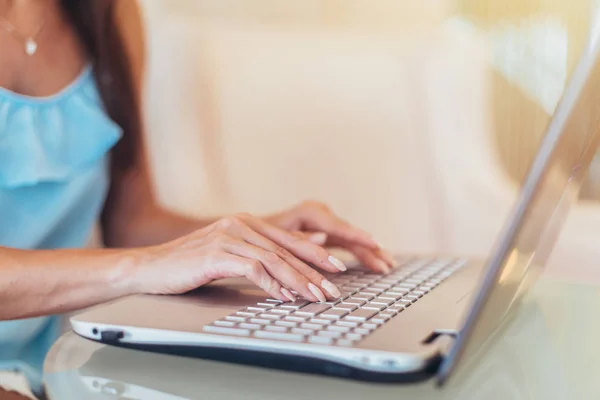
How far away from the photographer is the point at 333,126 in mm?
1352

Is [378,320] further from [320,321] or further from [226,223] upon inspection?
[226,223]

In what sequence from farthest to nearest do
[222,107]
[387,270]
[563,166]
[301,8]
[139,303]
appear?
[301,8] → [222,107] → [387,270] → [139,303] → [563,166]

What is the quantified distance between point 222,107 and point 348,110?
0.79 ft

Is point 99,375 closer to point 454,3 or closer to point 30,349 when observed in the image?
point 30,349

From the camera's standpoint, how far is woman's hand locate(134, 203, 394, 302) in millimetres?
638

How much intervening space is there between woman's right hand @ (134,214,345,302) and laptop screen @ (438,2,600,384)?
0.17 meters

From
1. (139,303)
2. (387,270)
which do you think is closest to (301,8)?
(387,270)

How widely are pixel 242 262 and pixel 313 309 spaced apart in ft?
0.30

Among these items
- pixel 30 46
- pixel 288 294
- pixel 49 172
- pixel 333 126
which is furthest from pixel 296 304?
pixel 333 126

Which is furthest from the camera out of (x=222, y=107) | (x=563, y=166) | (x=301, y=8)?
(x=301, y=8)

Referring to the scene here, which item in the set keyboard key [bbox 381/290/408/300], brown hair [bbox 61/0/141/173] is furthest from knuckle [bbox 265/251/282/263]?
brown hair [bbox 61/0/141/173]

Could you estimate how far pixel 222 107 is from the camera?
4.33 feet

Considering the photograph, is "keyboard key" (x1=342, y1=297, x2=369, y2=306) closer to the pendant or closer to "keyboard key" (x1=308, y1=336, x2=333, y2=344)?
"keyboard key" (x1=308, y1=336, x2=333, y2=344)

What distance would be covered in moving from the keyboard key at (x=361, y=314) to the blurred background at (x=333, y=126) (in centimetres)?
71
